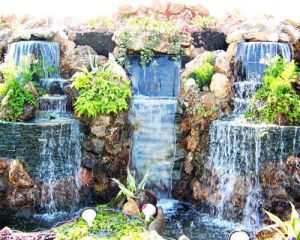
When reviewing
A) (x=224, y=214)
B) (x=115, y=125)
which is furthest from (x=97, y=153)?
(x=224, y=214)

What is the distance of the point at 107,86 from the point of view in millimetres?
10578

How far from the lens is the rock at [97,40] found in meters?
13.5

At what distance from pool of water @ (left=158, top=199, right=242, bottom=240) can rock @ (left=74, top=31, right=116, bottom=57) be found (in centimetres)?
551

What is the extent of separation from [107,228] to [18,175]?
3855mm

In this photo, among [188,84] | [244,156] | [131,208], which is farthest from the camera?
[188,84]

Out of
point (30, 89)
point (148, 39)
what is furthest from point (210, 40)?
point (30, 89)

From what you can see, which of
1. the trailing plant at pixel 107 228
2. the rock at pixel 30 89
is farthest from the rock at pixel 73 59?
the trailing plant at pixel 107 228

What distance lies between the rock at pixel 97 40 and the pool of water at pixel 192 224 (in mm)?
5513

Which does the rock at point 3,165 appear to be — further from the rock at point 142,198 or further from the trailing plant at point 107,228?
the trailing plant at point 107,228

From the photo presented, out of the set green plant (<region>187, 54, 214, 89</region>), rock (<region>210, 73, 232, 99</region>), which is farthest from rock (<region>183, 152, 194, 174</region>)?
green plant (<region>187, 54, 214, 89</region>)

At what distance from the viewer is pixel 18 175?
9.45 m

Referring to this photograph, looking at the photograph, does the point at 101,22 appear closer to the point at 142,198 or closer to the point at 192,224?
the point at 142,198

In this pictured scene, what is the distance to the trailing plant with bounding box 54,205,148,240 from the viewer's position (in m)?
6.05

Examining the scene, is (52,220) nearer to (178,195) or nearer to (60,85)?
(178,195)
